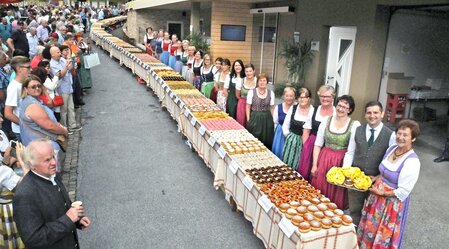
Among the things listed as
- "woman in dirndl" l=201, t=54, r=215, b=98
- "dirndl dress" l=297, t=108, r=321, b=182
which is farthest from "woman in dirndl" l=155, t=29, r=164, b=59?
"dirndl dress" l=297, t=108, r=321, b=182

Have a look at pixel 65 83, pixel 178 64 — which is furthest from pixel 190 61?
pixel 65 83

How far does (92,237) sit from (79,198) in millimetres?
1067

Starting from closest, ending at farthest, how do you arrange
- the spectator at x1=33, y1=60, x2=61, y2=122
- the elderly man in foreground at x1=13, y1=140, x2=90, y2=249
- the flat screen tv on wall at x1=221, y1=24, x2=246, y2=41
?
the elderly man in foreground at x1=13, y1=140, x2=90, y2=249
the spectator at x1=33, y1=60, x2=61, y2=122
the flat screen tv on wall at x1=221, y1=24, x2=246, y2=41

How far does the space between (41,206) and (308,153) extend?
330cm

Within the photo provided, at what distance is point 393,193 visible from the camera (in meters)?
3.46

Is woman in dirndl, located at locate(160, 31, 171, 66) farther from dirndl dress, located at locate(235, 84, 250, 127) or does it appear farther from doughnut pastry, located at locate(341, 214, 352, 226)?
doughnut pastry, located at locate(341, 214, 352, 226)

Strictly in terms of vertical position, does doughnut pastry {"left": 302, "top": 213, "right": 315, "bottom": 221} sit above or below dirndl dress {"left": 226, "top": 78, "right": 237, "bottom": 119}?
below

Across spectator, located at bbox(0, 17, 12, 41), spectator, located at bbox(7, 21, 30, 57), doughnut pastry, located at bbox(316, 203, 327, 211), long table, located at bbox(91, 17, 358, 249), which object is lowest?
long table, located at bbox(91, 17, 358, 249)

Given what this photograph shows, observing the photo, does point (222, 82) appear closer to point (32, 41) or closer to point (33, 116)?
point (33, 116)

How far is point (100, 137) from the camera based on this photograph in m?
7.63

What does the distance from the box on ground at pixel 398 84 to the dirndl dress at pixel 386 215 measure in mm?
5969

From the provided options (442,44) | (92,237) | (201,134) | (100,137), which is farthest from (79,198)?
(442,44)

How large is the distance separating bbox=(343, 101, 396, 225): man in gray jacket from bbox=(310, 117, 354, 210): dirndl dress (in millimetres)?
165

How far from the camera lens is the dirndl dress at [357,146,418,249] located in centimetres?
351
